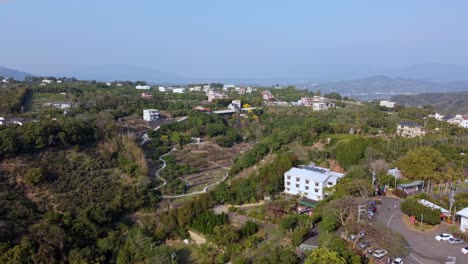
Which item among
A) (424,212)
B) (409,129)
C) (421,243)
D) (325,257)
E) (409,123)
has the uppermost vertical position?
(409,123)

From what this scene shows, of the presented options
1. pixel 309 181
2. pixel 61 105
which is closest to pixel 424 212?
pixel 309 181

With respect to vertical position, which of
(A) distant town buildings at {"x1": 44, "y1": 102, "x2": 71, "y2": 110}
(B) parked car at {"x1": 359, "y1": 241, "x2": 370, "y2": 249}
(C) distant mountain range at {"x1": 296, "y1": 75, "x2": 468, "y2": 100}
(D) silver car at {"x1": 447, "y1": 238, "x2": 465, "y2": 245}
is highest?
(A) distant town buildings at {"x1": 44, "y1": 102, "x2": 71, "y2": 110}

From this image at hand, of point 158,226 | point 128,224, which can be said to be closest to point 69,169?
point 128,224

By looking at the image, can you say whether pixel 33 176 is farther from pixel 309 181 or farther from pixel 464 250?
pixel 464 250

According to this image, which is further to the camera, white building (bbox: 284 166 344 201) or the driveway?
white building (bbox: 284 166 344 201)

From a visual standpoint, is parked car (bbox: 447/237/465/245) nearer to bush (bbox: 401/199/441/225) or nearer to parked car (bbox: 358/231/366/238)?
bush (bbox: 401/199/441/225)

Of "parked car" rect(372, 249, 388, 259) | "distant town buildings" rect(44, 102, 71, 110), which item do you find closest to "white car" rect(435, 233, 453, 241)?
"parked car" rect(372, 249, 388, 259)
